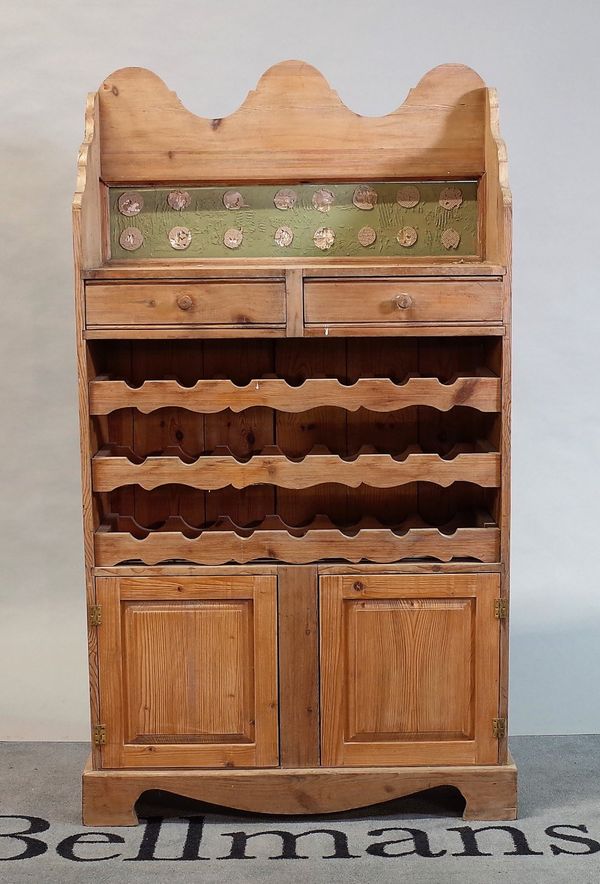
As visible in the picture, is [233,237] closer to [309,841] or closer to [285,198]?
[285,198]

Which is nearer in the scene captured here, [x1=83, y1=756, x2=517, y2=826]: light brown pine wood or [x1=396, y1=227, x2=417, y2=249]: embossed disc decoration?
[x1=83, y1=756, x2=517, y2=826]: light brown pine wood

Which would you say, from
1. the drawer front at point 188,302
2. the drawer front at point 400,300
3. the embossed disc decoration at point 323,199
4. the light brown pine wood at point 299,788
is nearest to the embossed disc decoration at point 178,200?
the embossed disc decoration at point 323,199

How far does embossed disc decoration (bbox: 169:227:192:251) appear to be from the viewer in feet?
12.5

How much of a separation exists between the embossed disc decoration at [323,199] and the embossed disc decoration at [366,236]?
0.41 feet

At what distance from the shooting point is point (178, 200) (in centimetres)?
380

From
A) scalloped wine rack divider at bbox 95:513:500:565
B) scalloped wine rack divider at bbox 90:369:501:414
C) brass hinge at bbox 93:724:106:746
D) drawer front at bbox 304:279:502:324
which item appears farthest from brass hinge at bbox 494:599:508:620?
brass hinge at bbox 93:724:106:746

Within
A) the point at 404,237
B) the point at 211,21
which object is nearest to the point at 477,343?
the point at 404,237

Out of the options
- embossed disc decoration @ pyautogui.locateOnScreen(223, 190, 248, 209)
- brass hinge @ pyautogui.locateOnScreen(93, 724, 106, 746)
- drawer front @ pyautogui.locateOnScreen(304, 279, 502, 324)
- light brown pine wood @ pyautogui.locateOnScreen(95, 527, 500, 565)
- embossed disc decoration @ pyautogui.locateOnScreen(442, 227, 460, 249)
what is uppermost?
embossed disc decoration @ pyautogui.locateOnScreen(223, 190, 248, 209)

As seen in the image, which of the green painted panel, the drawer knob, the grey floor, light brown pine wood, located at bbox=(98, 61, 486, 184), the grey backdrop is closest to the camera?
the grey floor

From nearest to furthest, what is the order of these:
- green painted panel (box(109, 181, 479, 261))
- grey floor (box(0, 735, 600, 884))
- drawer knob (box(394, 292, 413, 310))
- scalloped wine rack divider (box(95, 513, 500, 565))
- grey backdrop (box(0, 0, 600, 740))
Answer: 1. grey floor (box(0, 735, 600, 884))
2. drawer knob (box(394, 292, 413, 310))
3. scalloped wine rack divider (box(95, 513, 500, 565))
4. green painted panel (box(109, 181, 479, 261))
5. grey backdrop (box(0, 0, 600, 740))

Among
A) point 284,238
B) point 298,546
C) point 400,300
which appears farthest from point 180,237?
point 298,546

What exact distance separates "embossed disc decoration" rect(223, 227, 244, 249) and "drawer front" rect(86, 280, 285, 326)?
44 cm

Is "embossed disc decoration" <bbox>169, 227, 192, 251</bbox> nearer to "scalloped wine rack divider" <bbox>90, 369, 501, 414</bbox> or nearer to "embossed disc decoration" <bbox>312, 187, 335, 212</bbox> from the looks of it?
"embossed disc decoration" <bbox>312, 187, 335, 212</bbox>

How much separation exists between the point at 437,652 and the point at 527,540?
62.0 inches
